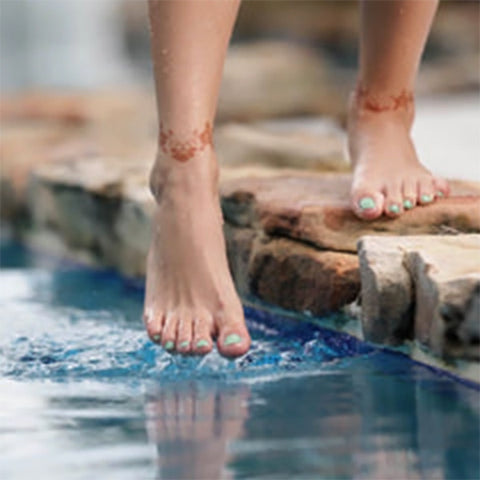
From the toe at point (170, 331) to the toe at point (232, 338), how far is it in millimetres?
72

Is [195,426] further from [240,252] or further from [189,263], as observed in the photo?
[240,252]

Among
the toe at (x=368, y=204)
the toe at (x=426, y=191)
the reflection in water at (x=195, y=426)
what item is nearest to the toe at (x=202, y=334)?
the reflection in water at (x=195, y=426)

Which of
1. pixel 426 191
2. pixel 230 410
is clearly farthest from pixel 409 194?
pixel 230 410

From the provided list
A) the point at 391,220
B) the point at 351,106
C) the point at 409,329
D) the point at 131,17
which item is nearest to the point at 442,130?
the point at 351,106

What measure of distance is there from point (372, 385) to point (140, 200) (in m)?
1.34

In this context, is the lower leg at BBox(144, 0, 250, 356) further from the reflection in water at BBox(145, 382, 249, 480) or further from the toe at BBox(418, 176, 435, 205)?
the toe at BBox(418, 176, 435, 205)

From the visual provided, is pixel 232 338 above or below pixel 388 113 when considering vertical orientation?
below

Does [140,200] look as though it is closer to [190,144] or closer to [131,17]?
[190,144]

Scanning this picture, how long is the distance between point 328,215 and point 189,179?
332 millimetres

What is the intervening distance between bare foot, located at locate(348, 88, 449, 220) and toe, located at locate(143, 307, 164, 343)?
448 mm

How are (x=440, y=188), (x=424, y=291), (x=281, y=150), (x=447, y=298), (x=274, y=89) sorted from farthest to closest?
(x=274, y=89), (x=281, y=150), (x=440, y=188), (x=424, y=291), (x=447, y=298)

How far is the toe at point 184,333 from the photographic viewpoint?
193 centimetres

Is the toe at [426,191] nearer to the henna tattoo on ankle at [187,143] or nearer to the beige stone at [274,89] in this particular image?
the henna tattoo on ankle at [187,143]

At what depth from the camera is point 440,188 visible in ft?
7.73
